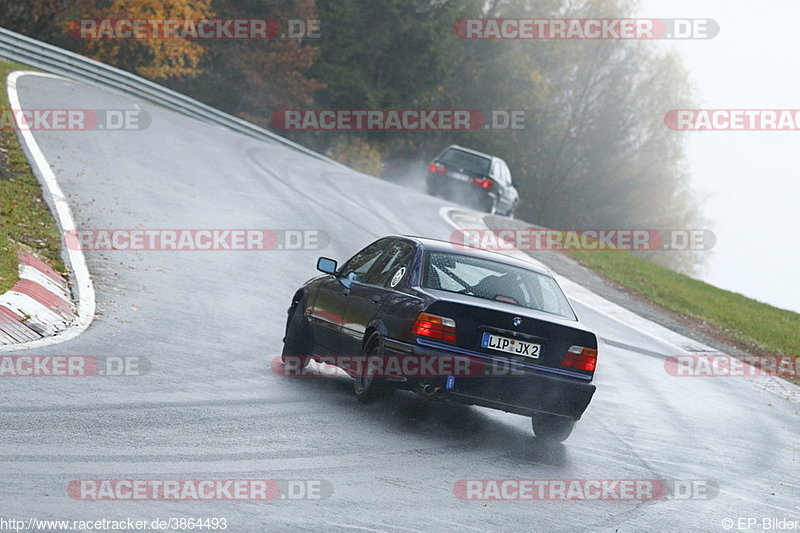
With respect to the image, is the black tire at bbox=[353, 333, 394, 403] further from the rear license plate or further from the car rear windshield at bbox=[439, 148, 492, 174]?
the car rear windshield at bbox=[439, 148, 492, 174]

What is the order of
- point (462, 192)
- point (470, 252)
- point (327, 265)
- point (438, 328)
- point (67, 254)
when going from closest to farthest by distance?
point (438, 328) → point (470, 252) → point (327, 265) → point (67, 254) → point (462, 192)

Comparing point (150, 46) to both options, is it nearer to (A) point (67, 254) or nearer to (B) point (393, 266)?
(A) point (67, 254)

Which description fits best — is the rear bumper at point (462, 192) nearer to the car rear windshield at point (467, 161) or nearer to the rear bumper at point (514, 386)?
the car rear windshield at point (467, 161)

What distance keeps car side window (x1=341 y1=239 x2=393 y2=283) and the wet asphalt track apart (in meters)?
0.98

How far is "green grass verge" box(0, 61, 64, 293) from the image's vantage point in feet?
38.2

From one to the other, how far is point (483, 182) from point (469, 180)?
0.40 m

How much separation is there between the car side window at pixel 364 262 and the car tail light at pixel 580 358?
2018mm


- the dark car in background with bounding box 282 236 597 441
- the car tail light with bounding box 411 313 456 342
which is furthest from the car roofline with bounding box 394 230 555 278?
the car tail light with bounding box 411 313 456 342

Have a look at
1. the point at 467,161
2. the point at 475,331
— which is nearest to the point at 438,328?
the point at 475,331

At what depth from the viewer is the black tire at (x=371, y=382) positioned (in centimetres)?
844

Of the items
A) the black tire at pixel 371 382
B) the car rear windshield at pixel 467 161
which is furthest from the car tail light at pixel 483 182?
the black tire at pixel 371 382

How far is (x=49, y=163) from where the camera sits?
18328mm

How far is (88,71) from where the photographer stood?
30312 millimetres

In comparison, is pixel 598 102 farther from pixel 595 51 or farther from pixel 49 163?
pixel 49 163
